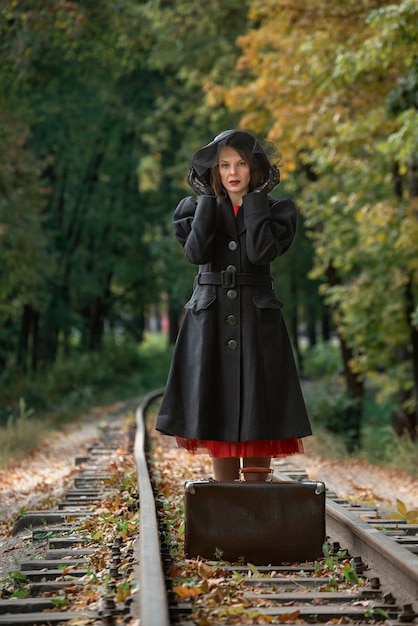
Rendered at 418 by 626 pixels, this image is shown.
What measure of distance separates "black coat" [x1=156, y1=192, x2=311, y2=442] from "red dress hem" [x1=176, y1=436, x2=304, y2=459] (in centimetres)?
9

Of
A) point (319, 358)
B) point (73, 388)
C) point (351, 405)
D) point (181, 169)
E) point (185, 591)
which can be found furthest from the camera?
point (319, 358)

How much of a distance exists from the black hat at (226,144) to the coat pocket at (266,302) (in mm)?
663

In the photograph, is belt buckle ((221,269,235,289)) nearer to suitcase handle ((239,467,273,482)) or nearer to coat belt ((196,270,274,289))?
coat belt ((196,270,274,289))

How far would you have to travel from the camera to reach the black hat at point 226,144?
5105 mm

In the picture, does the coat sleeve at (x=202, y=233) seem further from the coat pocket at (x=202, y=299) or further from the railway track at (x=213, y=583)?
the railway track at (x=213, y=583)

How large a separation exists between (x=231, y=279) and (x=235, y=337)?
29 cm

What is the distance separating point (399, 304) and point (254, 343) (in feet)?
44.2

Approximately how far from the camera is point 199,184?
5250 mm

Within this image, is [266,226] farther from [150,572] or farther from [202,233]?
[150,572]

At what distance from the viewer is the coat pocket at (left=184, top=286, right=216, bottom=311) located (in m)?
5.01

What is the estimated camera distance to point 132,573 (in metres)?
4.25

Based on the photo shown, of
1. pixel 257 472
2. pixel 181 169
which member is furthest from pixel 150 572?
pixel 181 169

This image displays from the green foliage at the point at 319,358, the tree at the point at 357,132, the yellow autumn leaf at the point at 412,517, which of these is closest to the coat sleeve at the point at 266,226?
the yellow autumn leaf at the point at 412,517

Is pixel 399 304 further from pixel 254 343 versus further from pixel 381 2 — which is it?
pixel 254 343
